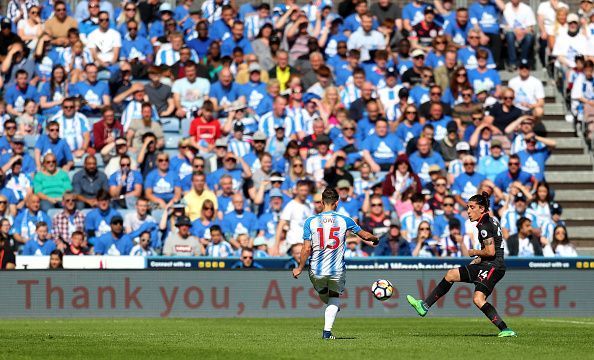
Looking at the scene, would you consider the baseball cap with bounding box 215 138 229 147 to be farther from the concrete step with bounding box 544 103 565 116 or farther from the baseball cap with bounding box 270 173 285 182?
the concrete step with bounding box 544 103 565 116

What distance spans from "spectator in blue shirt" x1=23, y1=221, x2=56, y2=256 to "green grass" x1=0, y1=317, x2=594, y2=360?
8.02ft

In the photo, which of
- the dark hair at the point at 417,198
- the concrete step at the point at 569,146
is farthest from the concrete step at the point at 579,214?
the dark hair at the point at 417,198

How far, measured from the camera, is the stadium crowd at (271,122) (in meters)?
24.7

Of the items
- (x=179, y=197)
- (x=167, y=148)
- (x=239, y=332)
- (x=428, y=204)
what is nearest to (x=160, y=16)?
(x=167, y=148)

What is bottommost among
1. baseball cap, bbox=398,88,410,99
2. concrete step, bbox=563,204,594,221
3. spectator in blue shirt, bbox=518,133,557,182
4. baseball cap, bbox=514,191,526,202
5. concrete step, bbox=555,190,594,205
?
concrete step, bbox=563,204,594,221

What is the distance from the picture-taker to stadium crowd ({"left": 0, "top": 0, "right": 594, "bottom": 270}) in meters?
24.7

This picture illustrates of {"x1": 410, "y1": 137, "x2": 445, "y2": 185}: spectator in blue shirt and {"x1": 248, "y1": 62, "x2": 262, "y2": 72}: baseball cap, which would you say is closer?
{"x1": 410, "y1": 137, "x2": 445, "y2": 185}: spectator in blue shirt

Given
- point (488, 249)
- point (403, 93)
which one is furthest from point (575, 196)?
point (488, 249)

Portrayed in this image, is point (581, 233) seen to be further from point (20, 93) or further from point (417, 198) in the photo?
point (20, 93)

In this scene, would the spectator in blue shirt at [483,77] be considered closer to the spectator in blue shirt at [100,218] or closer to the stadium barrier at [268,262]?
the stadium barrier at [268,262]

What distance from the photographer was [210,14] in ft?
98.1

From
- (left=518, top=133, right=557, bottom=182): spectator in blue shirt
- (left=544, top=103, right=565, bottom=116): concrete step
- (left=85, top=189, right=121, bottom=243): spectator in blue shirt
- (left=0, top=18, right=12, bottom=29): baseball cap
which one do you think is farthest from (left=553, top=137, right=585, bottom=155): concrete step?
(left=0, top=18, right=12, bottom=29): baseball cap

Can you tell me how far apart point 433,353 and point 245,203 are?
12227mm

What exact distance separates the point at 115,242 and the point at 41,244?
1.35 m
